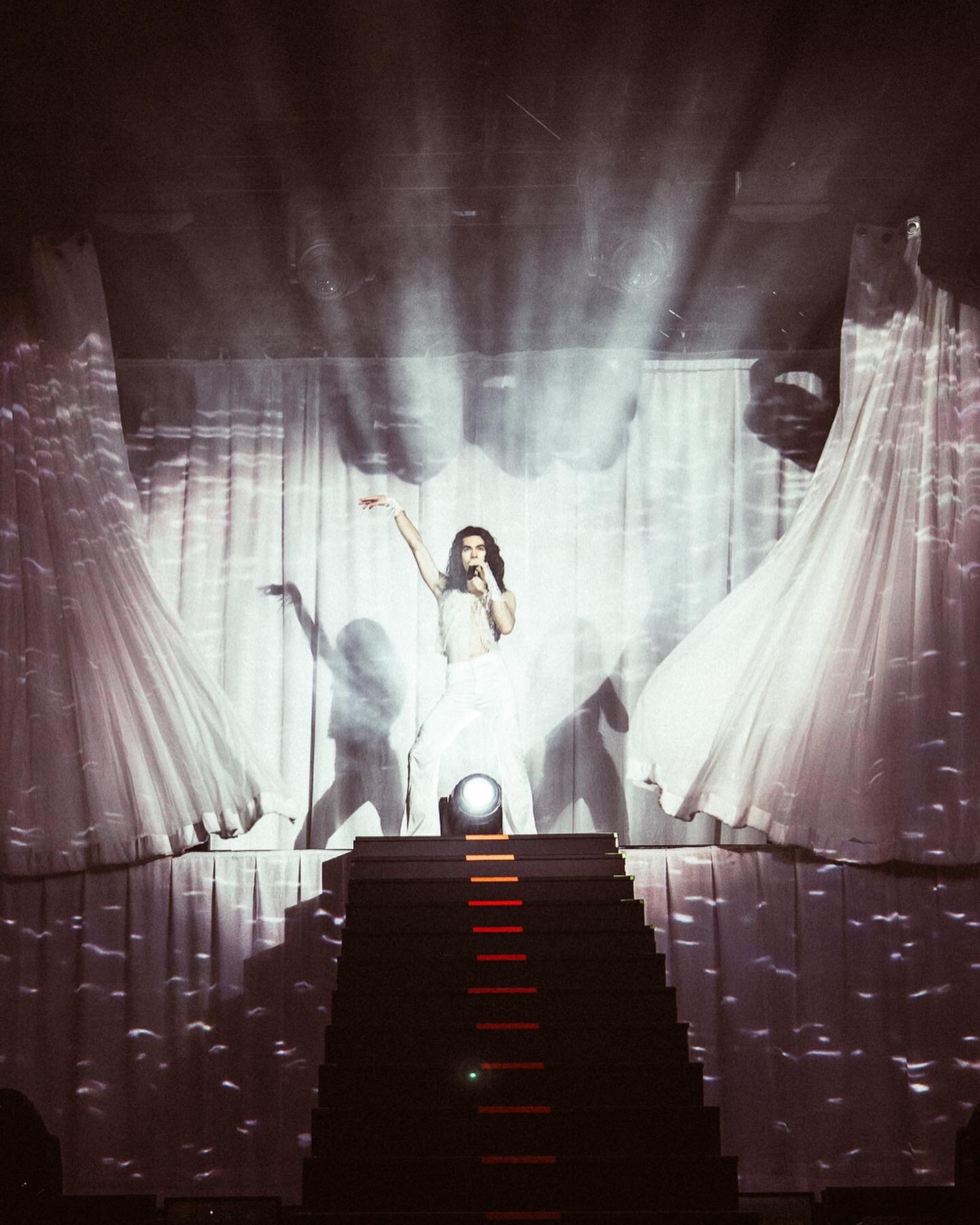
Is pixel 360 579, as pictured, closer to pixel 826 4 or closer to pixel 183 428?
pixel 183 428

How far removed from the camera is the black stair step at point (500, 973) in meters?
3.15

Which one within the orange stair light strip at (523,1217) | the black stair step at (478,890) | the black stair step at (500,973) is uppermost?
the black stair step at (478,890)

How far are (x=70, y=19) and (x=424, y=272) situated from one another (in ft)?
6.23

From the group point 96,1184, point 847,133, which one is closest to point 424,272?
point 847,133

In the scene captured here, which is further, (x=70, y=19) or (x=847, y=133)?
(x=847, y=133)

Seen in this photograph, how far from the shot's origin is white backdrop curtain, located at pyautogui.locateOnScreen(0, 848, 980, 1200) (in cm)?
401

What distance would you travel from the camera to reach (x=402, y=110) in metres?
4.00

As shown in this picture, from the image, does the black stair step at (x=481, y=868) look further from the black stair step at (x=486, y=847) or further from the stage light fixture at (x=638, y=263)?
the stage light fixture at (x=638, y=263)

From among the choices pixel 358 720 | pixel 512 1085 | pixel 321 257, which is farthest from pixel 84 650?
pixel 512 1085

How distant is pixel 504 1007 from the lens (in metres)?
3.06

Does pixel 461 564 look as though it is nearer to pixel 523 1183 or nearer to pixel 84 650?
pixel 84 650

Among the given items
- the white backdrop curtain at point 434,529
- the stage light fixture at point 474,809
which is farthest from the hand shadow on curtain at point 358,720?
the stage light fixture at point 474,809

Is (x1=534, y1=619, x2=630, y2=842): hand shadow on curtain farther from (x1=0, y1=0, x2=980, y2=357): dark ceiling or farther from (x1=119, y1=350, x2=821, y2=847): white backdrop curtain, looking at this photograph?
(x1=0, y1=0, x2=980, y2=357): dark ceiling

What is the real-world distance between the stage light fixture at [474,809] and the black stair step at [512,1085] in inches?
42.2
